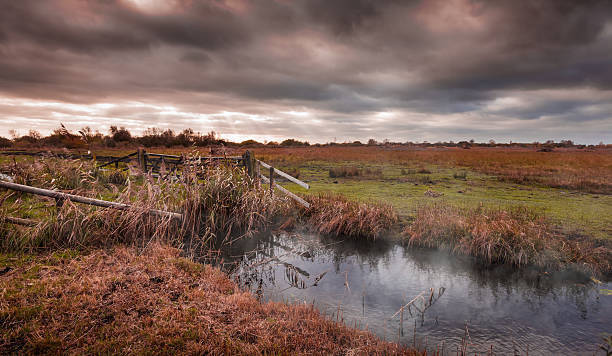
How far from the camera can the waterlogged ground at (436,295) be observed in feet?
16.6

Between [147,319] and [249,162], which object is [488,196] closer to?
[249,162]

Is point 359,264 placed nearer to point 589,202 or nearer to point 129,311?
point 129,311

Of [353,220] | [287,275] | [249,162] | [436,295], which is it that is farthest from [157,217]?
[436,295]

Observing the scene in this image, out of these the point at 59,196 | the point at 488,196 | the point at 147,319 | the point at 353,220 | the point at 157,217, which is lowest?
the point at 147,319

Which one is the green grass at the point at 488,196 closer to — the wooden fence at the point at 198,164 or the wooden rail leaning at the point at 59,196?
the wooden fence at the point at 198,164

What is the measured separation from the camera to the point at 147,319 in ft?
13.8

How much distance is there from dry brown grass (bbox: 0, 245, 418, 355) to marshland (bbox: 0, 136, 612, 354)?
0.02 m

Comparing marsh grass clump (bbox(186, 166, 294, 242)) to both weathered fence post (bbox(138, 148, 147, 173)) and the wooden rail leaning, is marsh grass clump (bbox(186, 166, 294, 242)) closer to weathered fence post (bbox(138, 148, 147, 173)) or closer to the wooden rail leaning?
the wooden rail leaning

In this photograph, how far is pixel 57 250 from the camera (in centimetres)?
659

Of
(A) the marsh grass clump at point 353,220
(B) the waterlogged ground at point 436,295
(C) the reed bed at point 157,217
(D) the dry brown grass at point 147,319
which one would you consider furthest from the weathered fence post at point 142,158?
(D) the dry brown grass at point 147,319

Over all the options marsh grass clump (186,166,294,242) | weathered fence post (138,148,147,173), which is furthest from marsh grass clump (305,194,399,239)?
weathered fence post (138,148,147,173)

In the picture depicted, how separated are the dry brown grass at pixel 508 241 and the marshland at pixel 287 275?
0.04 metres

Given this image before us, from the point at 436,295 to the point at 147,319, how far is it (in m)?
5.93

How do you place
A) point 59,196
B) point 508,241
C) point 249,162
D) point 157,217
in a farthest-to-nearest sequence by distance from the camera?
1. point 249,162
2. point 508,241
3. point 157,217
4. point 59,196
